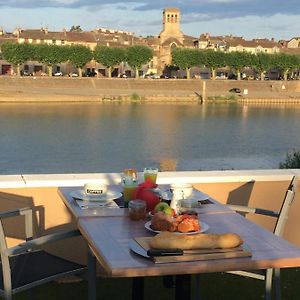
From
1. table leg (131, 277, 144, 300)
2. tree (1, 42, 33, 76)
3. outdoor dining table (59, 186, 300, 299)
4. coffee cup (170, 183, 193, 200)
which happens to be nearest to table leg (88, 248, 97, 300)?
outdoor dining table (59, 186, 300, 299)

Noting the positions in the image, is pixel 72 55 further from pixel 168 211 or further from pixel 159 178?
pixel 168 211

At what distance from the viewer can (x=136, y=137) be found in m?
24.8

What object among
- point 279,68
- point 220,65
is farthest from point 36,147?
point 279,68

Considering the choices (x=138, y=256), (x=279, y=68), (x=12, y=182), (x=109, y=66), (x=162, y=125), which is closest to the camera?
(x=138, y=256)

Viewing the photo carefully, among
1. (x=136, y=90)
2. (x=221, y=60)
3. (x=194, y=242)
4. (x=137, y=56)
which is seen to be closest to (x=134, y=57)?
(x=137, y=56)

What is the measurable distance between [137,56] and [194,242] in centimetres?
5421

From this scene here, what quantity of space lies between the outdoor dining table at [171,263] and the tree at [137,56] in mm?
53038

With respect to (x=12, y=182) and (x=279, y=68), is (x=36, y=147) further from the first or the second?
(x=279, y=68)

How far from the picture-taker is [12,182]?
3213 millimetres

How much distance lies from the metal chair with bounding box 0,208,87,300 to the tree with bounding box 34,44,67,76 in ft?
166

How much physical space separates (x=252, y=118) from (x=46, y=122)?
13.1m

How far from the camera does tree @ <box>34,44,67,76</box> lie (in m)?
51.7

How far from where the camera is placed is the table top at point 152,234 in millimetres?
1737

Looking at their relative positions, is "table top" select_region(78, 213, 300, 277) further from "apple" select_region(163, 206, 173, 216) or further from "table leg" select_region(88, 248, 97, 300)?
"table leg" select_region(88, 248, 97, 300)
